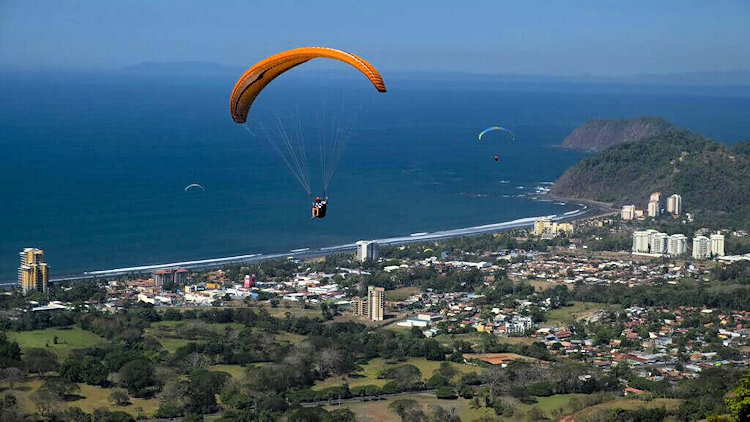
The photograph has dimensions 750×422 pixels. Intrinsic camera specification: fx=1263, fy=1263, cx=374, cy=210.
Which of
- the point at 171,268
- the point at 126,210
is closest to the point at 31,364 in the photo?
the point at 171,268

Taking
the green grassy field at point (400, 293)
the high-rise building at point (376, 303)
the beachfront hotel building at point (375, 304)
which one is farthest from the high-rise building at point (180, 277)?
the high-rise building at point (376, 303)

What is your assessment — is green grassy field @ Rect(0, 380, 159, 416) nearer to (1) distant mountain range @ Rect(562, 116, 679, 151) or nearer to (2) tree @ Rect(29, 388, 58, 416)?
(2) tree @ Rect(29, 388, 58, 416)

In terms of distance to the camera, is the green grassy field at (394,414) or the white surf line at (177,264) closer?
the green grassy field at (394,414)

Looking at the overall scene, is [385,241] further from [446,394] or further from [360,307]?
[446,394]

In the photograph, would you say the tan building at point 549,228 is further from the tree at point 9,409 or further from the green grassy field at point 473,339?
the tree at point 9,409

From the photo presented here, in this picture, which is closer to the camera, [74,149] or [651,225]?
[651,225]

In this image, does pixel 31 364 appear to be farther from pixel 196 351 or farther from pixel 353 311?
pixel 353 311
